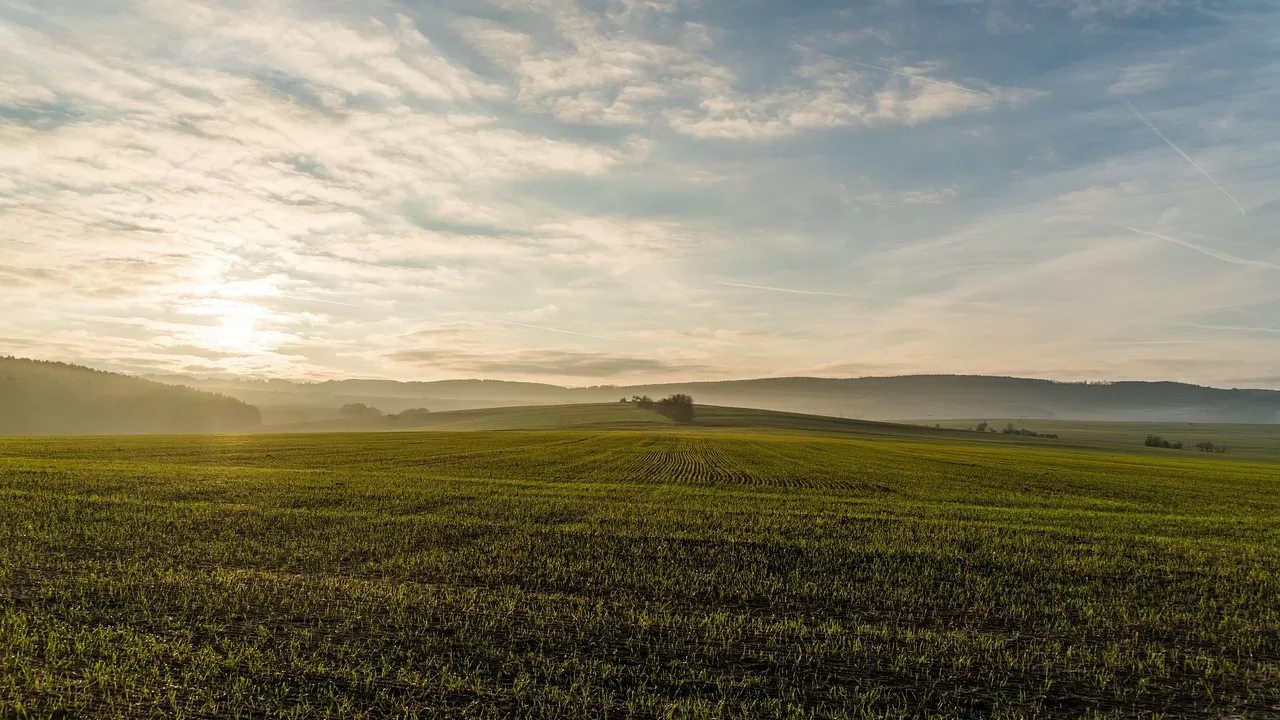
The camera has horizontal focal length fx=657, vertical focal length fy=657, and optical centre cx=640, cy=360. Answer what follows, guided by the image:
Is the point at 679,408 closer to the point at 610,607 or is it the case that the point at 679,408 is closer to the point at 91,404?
the point at 610,607

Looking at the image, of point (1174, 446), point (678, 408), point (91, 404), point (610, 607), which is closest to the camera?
point (610, 607)

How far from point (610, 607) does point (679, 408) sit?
137287 millimetres

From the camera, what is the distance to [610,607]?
12.9m

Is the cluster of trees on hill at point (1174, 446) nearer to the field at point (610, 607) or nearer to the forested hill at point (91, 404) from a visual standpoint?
the field at point (610, 607)

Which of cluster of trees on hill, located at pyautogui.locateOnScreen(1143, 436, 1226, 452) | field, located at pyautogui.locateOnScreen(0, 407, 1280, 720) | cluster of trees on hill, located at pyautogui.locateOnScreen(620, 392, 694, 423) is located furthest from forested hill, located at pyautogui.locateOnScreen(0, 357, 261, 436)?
cluster of trees on hill, located at pyautogui.locateOnScreen(1143, 436, 1226, 452)

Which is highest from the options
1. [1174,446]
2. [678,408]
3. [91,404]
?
[678,408]

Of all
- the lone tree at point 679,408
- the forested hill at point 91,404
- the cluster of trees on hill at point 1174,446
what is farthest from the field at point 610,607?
the forested hill at point 91,404

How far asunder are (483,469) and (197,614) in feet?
99.2

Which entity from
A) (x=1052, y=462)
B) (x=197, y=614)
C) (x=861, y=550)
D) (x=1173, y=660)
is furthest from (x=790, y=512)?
(x=1052, y=462)

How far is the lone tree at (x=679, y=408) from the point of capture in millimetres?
149125

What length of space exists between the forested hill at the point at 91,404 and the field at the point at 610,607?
600 feet

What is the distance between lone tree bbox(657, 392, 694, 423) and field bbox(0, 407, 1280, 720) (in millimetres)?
119502

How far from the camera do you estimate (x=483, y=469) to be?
42094 millimetres

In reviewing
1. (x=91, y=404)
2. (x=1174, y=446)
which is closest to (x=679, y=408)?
(x=1174, y=446)
